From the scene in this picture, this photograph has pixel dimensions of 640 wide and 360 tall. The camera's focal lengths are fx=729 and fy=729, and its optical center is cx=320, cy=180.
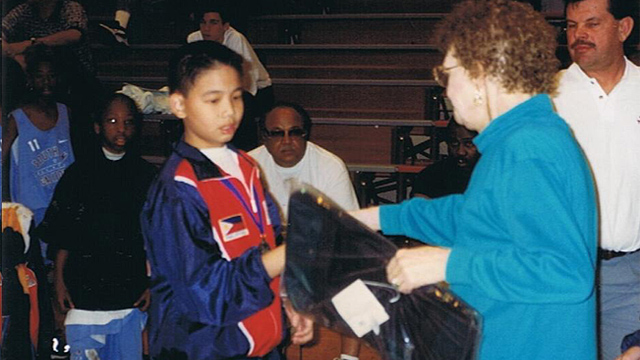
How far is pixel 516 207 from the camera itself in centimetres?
139

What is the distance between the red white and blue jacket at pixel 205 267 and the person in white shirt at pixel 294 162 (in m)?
1.64

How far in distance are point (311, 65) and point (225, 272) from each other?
529 centimetres

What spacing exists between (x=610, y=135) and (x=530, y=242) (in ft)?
5.12

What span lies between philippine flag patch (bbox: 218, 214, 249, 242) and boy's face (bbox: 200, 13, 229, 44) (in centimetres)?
381

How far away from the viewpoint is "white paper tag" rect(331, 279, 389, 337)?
163 centimetres

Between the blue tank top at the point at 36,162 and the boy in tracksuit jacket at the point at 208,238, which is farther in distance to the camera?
the blue tank top at the point at 36,162

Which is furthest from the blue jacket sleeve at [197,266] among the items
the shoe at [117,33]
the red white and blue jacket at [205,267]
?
the shoe at [117,33]

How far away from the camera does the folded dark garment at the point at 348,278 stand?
1598 mm

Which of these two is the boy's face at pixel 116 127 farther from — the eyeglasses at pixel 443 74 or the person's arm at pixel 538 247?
the person's arm at pixel 538 247

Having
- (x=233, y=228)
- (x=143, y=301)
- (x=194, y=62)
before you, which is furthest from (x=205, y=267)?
(x=143, y=301)

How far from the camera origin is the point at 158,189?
1.73 m

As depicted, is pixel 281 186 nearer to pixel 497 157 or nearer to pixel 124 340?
pixel 124 340

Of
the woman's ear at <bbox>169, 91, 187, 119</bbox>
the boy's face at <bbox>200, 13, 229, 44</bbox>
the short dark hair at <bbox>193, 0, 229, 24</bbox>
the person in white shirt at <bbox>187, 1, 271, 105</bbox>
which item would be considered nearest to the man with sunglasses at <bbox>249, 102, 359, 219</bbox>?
the woman's ear at <bbox>169, 91, 187, 119</bbox>

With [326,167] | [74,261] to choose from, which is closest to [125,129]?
[74,261]
